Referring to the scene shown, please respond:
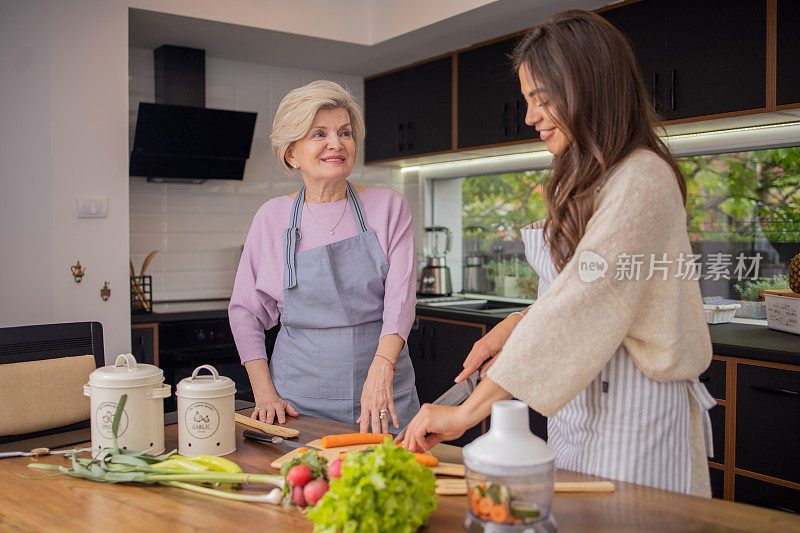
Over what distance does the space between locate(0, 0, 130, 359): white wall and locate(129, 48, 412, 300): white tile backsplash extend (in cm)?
72

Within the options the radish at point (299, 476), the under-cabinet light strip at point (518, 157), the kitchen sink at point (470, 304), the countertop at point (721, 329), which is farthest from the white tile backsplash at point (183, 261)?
the radish at point (299, 476)

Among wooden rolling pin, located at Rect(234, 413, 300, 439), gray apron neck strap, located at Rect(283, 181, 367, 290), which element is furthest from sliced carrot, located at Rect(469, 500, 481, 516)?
gray apron neck strap, located at Rect(283, 181, 367, 290)

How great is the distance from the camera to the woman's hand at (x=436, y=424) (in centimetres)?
123

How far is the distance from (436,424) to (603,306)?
0.34 metres

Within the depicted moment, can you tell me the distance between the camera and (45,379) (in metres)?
1.78

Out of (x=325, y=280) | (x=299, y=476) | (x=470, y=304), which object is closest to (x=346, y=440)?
(x=299, y=476)

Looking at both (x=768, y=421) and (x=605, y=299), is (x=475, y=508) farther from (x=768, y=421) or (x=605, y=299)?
(x=768, y=421)

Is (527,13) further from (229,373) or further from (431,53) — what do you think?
(229,373)

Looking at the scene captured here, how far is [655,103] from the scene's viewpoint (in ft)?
10.5

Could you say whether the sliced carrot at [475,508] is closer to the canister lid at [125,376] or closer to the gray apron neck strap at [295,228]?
the canister lid at [125,376]

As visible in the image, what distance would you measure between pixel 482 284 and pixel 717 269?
64.3 inches

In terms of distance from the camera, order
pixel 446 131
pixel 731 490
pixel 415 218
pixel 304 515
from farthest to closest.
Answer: pixel 415 218 → pixel 446 131 → pixel 731 490 → pixel 304 515

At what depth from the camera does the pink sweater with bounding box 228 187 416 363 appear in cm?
197

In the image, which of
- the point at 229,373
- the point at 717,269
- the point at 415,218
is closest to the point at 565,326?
the point at 717,269
